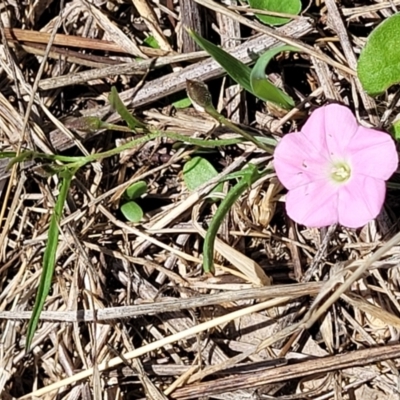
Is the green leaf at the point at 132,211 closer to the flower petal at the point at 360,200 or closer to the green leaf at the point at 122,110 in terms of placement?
the green leaf at the point at 122,110

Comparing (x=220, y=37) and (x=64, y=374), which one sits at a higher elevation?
(x=220, y=37)

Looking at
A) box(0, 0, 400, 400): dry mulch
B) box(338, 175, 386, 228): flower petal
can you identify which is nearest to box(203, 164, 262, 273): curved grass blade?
box(0, 0, 400, 400): dry mulch

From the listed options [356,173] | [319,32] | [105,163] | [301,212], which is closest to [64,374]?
[105,163]

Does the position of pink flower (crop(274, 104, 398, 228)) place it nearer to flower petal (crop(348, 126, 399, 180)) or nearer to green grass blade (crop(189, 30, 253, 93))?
flower petal (crop(348, 126, 399, 180))

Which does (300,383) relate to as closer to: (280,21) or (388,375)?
(388,375)

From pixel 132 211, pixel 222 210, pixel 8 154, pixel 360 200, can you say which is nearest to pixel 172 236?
pixel 132 211
